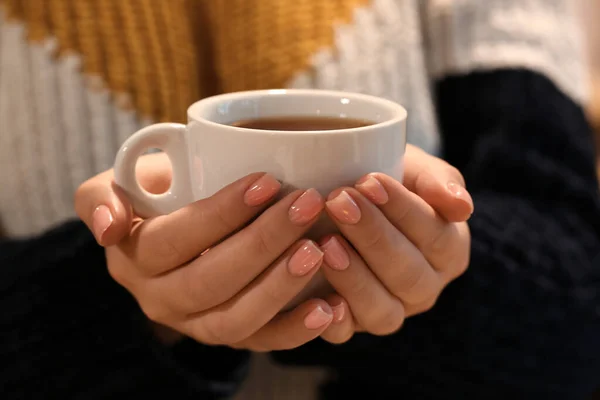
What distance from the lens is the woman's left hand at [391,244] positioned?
1.01ft

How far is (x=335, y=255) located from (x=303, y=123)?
0.11 meters

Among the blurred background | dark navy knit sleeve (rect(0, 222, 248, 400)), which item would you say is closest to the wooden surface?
dark navy knit sleeve (rect(0, 222, 248, 400))

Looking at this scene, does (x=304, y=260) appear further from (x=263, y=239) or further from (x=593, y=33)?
(x=593, y=33)

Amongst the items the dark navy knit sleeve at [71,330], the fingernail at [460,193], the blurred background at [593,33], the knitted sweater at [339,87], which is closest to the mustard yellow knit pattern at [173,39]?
the knitted sweater at [339,87]

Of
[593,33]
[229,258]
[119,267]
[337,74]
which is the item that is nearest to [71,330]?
[119,267]

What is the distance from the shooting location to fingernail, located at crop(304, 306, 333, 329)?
1.05 feet

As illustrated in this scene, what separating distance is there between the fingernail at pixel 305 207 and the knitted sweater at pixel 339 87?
26cm

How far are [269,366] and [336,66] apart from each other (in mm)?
364

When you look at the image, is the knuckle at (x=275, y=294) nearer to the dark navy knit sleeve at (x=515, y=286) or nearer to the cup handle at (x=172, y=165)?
the cup handle at (x=172, y=165)

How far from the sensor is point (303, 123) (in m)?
0.38

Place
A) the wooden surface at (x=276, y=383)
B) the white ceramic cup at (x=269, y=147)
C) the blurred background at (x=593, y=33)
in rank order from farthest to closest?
the blurred background at (x=593, y=33) → the wooden surface at (x=276, y=383) → the white ceramic cup at (x=269, y=147)

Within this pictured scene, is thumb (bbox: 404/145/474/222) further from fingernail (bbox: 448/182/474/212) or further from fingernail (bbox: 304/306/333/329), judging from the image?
fingernail (bbox: 304/306/333/329)

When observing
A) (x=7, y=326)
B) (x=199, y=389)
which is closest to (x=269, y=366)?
A: (x=199, y=389)

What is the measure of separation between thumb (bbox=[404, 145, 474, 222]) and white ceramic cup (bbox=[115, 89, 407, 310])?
3 centimetres
